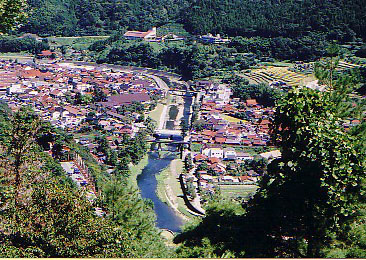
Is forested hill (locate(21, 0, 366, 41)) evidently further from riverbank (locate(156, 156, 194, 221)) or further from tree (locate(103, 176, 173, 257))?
tree (locate(103, 176, 173, 257))

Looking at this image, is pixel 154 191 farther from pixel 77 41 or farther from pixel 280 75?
pixel 77 41

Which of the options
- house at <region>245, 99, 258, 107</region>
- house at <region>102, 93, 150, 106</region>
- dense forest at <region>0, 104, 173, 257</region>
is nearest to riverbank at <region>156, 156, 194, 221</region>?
dense forest at <region>0, 104, 173, 257</region>

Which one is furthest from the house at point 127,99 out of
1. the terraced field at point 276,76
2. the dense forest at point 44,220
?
the dense forest at point 44,220

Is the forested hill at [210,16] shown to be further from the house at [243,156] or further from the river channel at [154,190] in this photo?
the river channel at [154,190]

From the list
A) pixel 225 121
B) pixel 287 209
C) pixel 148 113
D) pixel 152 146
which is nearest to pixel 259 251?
pixel 287 209

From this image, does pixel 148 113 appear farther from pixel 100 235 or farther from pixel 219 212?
pixel 100 235

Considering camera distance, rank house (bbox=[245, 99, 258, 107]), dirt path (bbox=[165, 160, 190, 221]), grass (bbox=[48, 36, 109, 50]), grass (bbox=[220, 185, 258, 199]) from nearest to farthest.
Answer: dirt path (bbox=[165, 160, 190, 221]), grass (bbox=[220, 185, 258, 199]), house (bbox=[245, 99, 258, 107]), grass (bbox=[48, 36, 109, 50])
